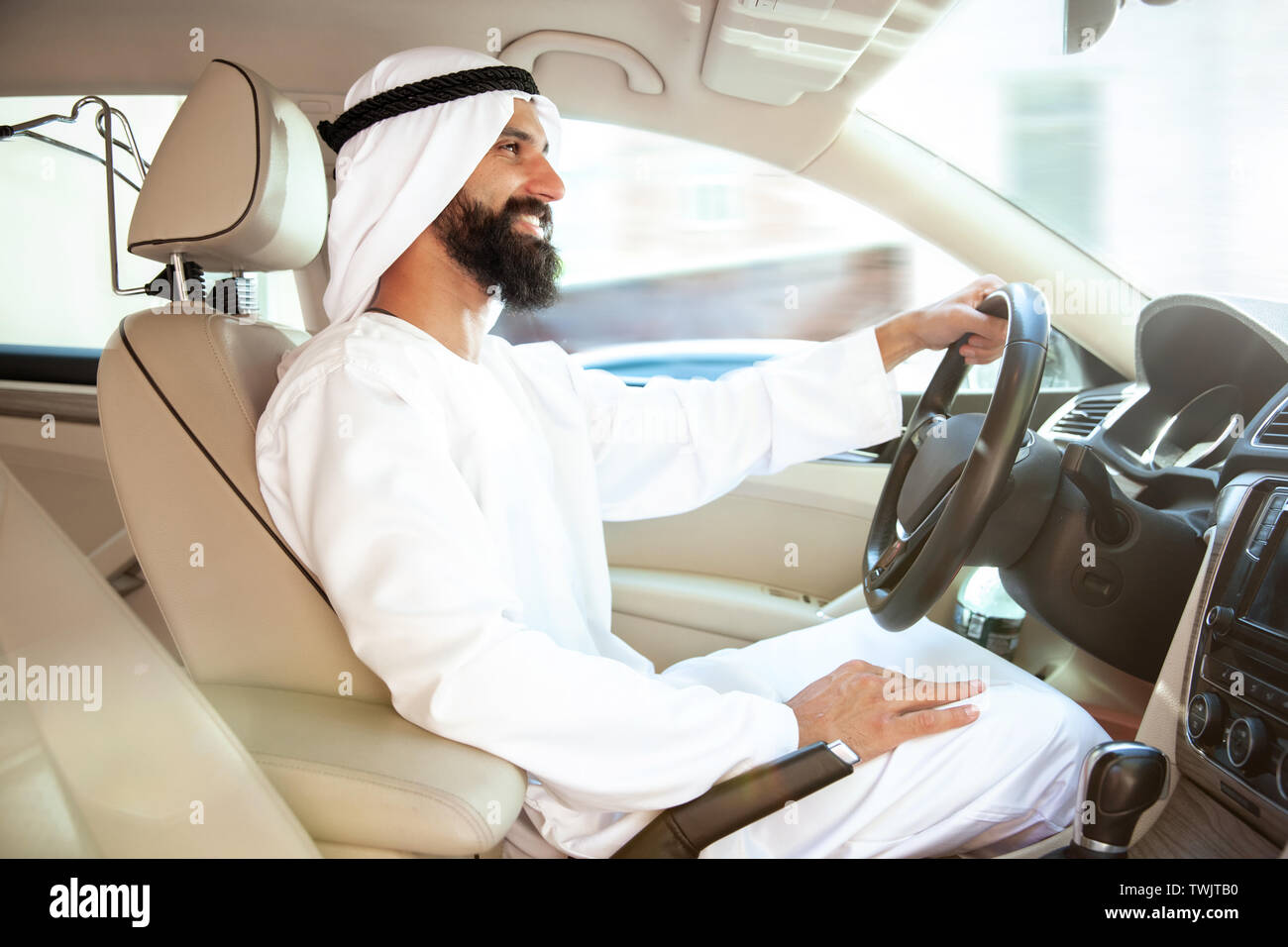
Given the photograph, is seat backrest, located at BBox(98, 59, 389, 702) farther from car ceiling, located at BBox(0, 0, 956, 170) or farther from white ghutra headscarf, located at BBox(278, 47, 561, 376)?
car ceiling, located at BBox(0, 0, 956, 170)

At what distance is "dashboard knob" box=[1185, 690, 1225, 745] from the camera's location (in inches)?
41.7

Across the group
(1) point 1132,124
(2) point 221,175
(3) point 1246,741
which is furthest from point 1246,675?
(2) point 221,175

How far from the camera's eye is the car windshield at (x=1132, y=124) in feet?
4.63

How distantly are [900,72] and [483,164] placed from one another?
2.41 feet

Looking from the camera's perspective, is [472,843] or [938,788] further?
[938,788]

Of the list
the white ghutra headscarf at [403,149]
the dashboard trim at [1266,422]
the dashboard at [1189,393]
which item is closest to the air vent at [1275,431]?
the dashboard trim at [1266,422]

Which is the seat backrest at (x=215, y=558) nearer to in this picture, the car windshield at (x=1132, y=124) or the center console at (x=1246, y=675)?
the center console at (x=1246, y=675)

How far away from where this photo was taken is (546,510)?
1418 millimetres

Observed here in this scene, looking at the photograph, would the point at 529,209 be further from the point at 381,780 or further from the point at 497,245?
the point at 381,780

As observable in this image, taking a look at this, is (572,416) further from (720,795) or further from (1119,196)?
(1119,196)

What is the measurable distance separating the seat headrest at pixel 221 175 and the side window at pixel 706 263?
71 centimetres

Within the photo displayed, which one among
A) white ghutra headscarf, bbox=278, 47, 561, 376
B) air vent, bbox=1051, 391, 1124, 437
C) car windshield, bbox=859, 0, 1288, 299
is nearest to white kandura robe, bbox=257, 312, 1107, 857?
white ghutra headscarf, bbox=278, 47, 561, 376
